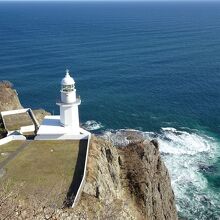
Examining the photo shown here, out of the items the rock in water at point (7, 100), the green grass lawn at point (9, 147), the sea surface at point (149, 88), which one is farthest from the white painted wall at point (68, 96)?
the sea surface at point (149, 88)

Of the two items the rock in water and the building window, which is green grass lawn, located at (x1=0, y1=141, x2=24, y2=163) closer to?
the building window

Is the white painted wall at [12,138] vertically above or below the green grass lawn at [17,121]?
above

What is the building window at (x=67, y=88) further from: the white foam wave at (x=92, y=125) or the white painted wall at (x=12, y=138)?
the white foam wave at (x=92, y=125)

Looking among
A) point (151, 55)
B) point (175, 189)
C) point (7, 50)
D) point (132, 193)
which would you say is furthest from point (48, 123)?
point (7, 50)

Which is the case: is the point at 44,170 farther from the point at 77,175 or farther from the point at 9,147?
the point at 9,147

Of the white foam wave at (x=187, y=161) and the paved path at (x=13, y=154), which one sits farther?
the white foam wave at (x=187, y=161)

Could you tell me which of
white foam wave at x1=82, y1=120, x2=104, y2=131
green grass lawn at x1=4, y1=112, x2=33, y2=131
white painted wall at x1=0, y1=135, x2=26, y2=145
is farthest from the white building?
white foam wave at x1=82, y1=120, x2=104, y2=131
